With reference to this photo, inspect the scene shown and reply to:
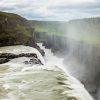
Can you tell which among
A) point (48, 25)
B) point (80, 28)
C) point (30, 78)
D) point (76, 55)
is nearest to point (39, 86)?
point (30, 78)

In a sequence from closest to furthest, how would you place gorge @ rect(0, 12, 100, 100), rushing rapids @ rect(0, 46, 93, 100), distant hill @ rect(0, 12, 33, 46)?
rushing rapids @ rect(0, 46, 93, 100), gorge @ rect(0, 12, 100, 100), distant hill @ rect(0, 12, 33, 46)

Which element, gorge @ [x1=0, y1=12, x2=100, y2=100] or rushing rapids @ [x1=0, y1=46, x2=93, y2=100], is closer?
rushing rapids @ [x1=0, y1=46, x2=93, y2=100]

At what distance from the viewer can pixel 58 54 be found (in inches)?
3440

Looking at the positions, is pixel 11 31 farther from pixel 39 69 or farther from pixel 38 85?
pixel 38 85

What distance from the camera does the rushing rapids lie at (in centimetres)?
2497

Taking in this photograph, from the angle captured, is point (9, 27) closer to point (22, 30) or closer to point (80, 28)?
point (22, 30)

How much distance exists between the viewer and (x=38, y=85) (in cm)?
2797

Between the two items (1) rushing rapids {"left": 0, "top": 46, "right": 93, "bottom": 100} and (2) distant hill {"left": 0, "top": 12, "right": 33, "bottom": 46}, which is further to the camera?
(2) distant hill {"left": 0, "top": 12, "right": 33, "bottom": 46}

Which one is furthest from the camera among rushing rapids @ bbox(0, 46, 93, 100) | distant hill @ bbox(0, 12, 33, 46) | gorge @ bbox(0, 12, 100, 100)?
distant hill @ bbox(0, 12, 33, 46)

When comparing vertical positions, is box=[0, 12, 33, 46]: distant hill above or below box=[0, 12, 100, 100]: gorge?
above

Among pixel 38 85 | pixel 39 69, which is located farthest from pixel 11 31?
pixel 38 85

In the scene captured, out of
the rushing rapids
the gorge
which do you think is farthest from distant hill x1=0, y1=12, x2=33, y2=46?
the rushing rapids

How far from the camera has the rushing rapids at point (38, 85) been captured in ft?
81.9

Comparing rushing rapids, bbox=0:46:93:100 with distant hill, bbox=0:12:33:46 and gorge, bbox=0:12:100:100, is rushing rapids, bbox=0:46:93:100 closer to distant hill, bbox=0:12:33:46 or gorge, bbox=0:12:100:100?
gorge, bbox=0:12:100:100
